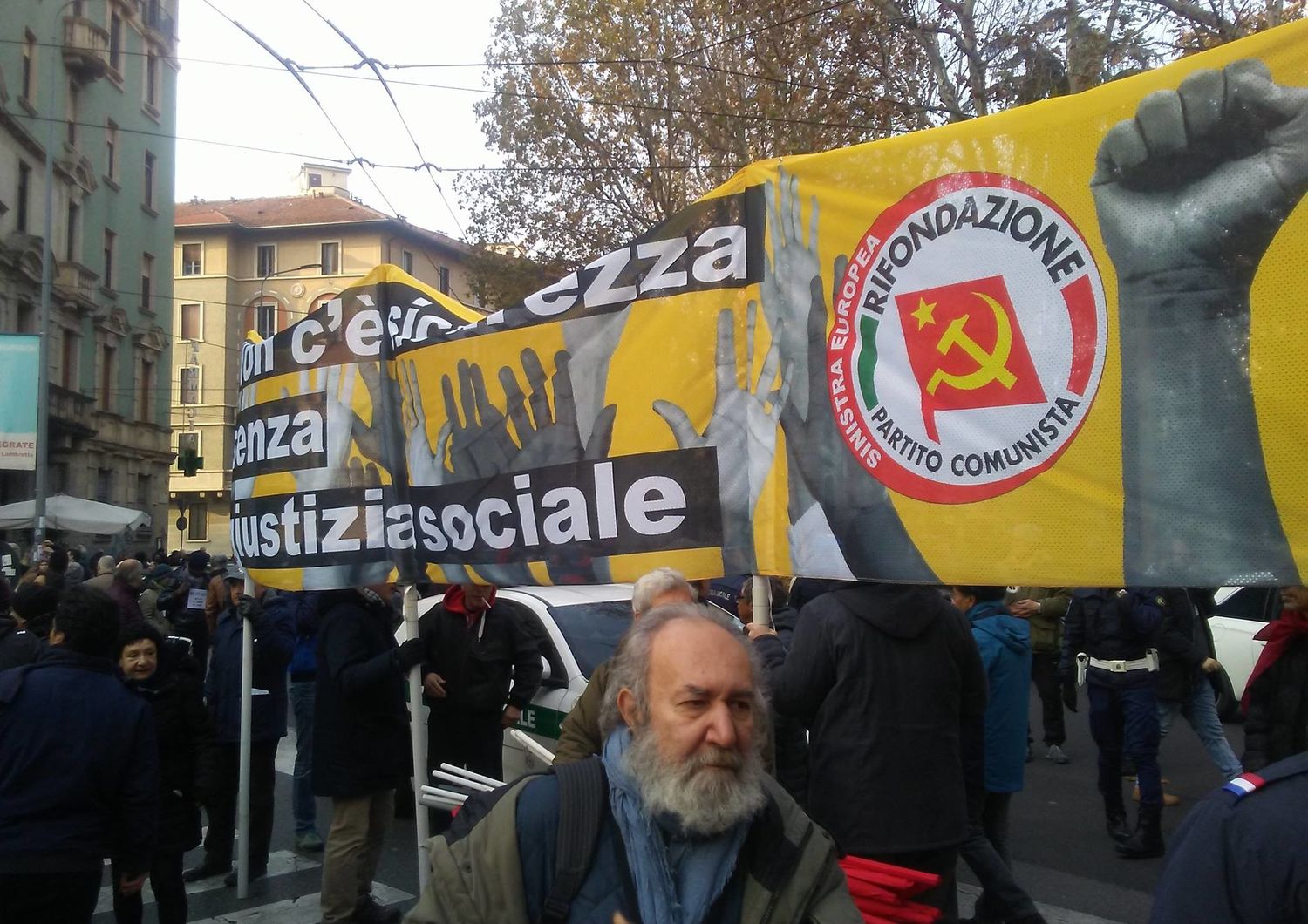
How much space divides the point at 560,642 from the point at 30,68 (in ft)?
105

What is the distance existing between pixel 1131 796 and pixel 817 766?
585 centimetres

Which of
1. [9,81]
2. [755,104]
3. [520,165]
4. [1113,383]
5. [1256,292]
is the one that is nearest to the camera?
[1256,292]

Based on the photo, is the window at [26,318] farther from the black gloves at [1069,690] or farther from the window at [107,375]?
the black gloves at [1069,690]

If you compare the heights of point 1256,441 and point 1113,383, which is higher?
point 1113,383

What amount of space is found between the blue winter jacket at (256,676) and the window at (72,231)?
32.5 metres

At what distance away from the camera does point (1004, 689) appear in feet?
19.1

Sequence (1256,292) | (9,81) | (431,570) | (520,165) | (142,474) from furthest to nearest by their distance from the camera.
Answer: (142,474) < (9,81) < (520,165) < (431,570) < (1256,292)

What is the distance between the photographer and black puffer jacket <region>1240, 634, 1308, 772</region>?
17.0 feet

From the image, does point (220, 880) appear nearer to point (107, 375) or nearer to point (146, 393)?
point (107, 375)

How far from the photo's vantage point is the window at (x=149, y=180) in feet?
136

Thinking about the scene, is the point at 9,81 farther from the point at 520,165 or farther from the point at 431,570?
the point at 431,570

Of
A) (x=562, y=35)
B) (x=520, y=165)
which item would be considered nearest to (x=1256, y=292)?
(x=562, y=35)

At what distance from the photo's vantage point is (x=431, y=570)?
4.79 meters

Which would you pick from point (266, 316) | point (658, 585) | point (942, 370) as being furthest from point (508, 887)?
point (266, 316)
